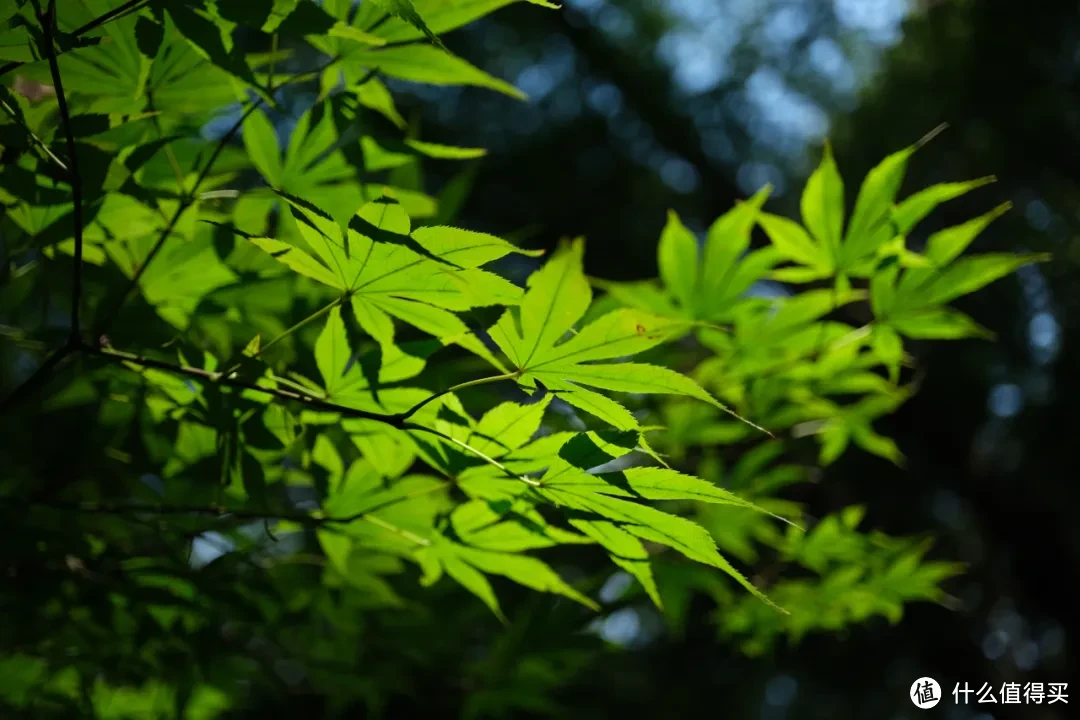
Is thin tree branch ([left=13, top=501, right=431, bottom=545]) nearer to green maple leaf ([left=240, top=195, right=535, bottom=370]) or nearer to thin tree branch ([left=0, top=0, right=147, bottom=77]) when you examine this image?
green maple leaf ([left=240, top=195, right=535, bottom=370])

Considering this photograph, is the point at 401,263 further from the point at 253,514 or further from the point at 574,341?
the point at 253,514

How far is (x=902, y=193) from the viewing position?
2.75 meters

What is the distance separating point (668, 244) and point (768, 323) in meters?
0.12

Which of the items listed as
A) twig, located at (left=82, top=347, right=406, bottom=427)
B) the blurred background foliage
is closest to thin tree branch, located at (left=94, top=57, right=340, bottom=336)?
twig, located at (left=82, top=347, right=406, bottom=427)

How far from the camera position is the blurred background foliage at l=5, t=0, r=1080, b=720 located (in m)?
2.27

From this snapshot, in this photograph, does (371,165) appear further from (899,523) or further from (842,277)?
(899,523)

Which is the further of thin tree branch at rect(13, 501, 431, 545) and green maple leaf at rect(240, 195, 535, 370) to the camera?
thin tree branch at rect(13, 501, 431, 545)

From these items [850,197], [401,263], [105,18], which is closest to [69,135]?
[105,18]

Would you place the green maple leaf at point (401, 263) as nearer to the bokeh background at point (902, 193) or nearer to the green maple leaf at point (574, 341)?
the green maple leaf at point (574, 341)

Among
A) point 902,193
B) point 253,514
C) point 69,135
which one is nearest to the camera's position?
point 69,135

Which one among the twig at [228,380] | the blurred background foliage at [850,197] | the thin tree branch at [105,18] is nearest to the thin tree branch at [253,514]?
the twig at [228,380]

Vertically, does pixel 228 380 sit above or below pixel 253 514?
above

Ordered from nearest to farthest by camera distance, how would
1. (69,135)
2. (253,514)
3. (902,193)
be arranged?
1. (69,135)
2. (253,514)
3. (902,193)

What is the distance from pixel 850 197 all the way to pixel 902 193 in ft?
0.61
